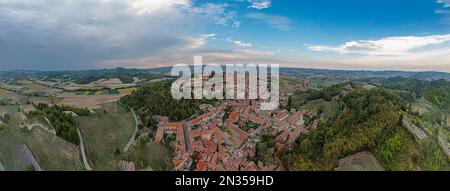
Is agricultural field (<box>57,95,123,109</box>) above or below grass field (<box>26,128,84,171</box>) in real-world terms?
above

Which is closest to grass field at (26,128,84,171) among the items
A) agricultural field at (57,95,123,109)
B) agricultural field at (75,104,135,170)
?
agricultural field at (75,104,135,170)

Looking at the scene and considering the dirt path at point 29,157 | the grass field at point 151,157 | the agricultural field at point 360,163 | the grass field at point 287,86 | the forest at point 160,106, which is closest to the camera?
the agricultural field at point 360,163

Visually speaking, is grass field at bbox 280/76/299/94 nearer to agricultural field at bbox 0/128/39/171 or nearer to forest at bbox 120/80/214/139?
forest at bbox 120/80/214/139

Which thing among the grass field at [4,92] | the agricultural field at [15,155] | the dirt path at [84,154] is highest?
the grass field at [4,92]

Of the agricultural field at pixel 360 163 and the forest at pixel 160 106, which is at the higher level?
the forest at pixel 160 106

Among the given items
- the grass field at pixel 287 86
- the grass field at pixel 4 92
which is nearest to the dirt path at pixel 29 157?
the grass field at pixel 4 92

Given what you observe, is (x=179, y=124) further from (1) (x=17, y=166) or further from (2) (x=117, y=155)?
(1) (x=17, y=166)

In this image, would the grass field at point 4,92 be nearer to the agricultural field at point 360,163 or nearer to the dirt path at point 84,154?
the dirt path at point 84,154

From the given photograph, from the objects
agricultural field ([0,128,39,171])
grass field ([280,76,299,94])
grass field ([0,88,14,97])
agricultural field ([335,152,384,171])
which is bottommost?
agricultural field ([335,152,384,171])
